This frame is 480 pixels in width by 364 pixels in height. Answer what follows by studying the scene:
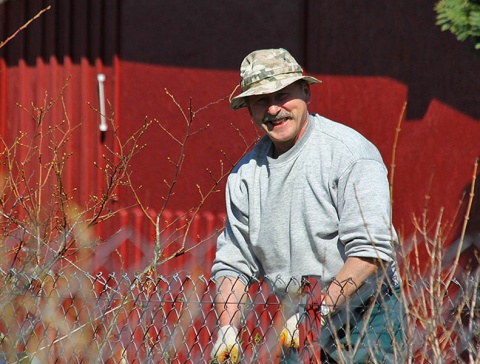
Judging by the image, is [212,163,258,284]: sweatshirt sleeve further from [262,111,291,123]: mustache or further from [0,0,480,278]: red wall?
[0,0,480,278]: red wall

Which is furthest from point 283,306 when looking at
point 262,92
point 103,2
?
point 103,2

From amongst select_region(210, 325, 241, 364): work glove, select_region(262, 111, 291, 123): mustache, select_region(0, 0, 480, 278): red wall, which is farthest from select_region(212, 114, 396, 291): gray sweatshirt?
select_region(0, 0, 480, 278): red wall

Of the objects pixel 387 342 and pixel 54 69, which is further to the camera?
pixel 54 69

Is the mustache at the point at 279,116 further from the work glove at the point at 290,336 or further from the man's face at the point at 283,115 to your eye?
the work glove at the point at 290,336

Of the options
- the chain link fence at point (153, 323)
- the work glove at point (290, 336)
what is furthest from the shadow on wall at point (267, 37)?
the work glove at point (290, 336)

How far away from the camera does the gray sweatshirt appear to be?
4.59 m

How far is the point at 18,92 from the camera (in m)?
7.91

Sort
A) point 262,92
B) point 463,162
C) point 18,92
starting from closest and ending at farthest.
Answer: point 262,92 < point 463,162 < point 18,92

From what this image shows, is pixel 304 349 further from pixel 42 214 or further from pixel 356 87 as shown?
pixel 42 214

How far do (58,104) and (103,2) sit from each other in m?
0.77

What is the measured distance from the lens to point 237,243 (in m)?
5.05

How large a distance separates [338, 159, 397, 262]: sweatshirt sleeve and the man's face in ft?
1.19

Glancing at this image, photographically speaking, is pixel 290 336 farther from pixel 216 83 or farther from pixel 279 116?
pixel 216 83

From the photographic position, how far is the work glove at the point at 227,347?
465cm
